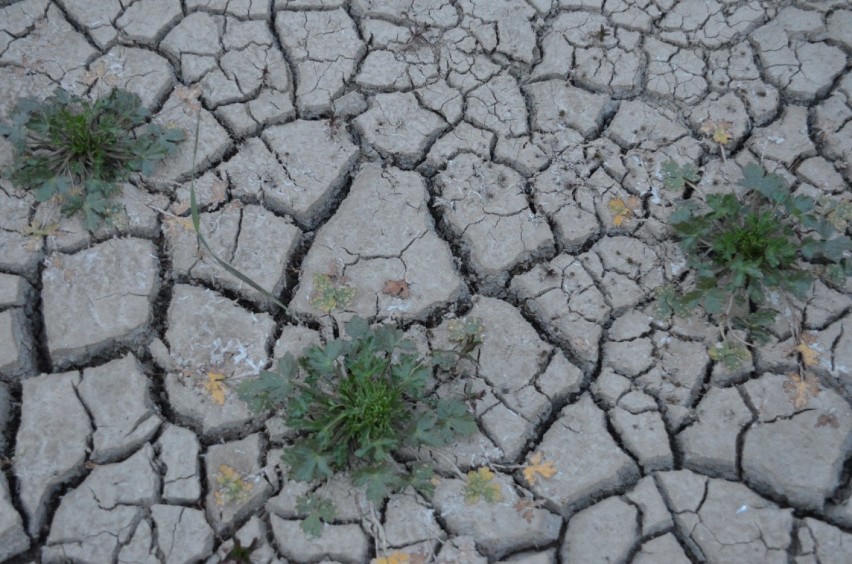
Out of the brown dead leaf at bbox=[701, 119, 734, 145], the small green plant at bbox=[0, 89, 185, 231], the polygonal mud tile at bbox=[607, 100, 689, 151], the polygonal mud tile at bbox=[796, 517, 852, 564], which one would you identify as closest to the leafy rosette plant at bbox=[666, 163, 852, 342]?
the brown dead leaf at bbox=[701, 119, 734, 145]

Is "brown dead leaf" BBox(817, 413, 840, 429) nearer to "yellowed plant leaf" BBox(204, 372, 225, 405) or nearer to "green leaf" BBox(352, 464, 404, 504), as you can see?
"green leaf" BBox(352, 464, 404, 504)

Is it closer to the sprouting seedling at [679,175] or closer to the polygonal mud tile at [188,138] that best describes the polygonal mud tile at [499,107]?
the sprouting seedling at [679,175]

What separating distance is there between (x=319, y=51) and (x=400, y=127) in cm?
57

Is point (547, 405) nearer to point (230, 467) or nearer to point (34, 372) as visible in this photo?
point (230, 467)

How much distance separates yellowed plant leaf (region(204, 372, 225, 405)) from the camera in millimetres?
2727

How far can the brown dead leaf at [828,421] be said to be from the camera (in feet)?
8.82

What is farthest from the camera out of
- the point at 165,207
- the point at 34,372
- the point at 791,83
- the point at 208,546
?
the point at 791,83

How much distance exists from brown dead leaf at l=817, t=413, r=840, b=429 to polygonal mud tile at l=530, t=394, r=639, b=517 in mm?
699

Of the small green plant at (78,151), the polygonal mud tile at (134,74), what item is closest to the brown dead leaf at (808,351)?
the small green plant at (78,151)

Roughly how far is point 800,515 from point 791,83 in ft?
6.52

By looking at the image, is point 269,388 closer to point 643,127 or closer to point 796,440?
point 796,440

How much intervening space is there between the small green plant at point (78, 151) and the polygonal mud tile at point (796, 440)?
259 centimetres

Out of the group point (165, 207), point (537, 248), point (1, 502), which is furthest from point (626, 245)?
point (1, 502)

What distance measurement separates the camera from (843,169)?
321 cm
